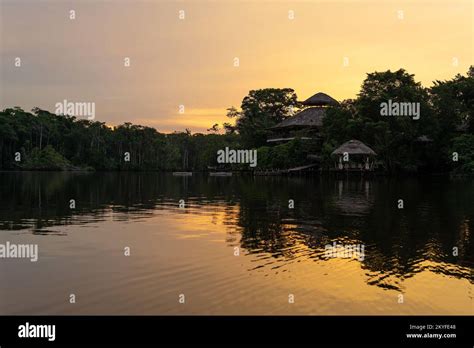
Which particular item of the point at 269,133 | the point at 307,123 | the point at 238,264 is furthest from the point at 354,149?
the point at 238,264

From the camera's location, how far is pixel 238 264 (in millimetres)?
12734

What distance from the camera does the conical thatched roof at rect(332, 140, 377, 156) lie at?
61487mm

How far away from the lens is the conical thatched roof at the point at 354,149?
61.5 meters

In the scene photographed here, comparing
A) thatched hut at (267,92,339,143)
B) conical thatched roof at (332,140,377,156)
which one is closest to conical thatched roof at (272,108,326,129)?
thatched hut at (267,92,339,143)

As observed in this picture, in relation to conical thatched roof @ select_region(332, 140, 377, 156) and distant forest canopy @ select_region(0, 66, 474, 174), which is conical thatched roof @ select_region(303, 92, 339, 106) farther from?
conical thatched roof @ select_region(332, 140, 377, 156)

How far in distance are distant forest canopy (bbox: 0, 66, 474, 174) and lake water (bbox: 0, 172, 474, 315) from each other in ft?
146

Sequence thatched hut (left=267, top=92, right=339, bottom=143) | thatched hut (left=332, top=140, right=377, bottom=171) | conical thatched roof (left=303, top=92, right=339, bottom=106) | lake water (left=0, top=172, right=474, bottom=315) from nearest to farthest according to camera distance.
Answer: lake water (left=0, top=172, right=474, bottom=315), thatched hut (left=332, top=140, right=377, bottom=171), thatched hut (left=267, top=92, right=339, bottom=143), conical thatched roof (left=303, top=92, right=339, bottom=106)

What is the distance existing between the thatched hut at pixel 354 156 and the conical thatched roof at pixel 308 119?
500 inches

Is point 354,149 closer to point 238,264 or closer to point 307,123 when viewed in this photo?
point 307,123
